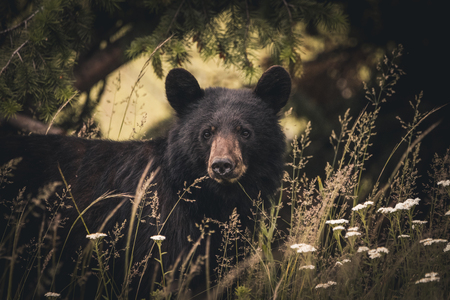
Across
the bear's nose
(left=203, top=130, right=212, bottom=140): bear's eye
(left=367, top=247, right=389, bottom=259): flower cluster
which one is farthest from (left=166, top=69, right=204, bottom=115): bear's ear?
(left=367, top=247, right=389, bottom=259): flower cluster

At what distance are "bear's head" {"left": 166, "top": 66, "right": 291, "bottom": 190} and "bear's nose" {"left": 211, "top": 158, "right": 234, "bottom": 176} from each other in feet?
0.45

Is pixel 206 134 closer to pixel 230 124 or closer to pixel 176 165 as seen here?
pixel 230 124

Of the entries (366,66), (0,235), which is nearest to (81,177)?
(0,235)

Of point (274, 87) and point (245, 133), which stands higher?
point (274, 87)

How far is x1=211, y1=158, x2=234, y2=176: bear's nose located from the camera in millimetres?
2823

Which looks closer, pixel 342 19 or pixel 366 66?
pixel 342 19

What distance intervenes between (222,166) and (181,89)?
1.01 metres

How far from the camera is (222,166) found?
2834 mm

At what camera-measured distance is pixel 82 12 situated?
3.57m

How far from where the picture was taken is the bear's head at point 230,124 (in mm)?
3211

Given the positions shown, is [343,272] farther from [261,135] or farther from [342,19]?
[342,19]

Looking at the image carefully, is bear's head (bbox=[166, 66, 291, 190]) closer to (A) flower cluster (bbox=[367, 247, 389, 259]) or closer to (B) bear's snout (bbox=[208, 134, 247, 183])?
(B) bear's snout (bbox=[208, 134, 247, 183])

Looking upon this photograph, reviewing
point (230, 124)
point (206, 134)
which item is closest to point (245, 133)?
point (230, 124)

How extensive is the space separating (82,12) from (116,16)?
1.13 m
